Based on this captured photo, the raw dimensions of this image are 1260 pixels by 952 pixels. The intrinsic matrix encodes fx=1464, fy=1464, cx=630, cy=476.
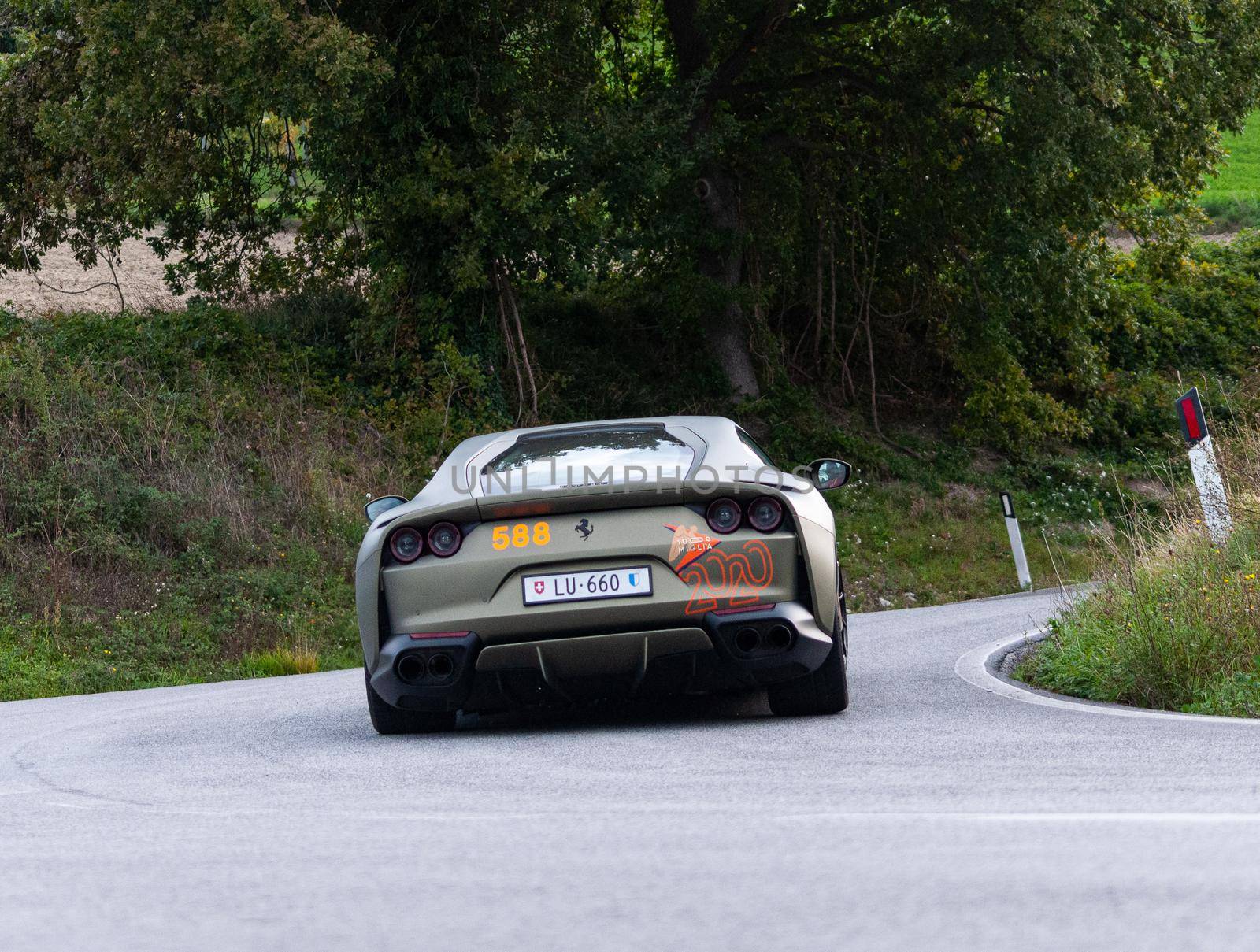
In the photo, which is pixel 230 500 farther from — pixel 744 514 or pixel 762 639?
pixel 762 639

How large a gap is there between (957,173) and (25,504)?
13614 mm

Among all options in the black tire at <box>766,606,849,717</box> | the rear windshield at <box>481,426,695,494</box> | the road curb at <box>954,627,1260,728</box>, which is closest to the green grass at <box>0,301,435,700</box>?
the road curb at <box>954,627,1260,728</box>

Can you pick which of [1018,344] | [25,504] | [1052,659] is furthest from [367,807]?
[1018,344]

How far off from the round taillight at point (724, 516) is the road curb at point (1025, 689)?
1856 mm

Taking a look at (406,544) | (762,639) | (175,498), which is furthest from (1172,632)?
(175,498)

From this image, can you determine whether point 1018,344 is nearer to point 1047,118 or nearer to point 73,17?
point 1047,118

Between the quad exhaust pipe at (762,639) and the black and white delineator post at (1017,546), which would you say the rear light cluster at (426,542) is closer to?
the quad exhaust pipe at (762,639)

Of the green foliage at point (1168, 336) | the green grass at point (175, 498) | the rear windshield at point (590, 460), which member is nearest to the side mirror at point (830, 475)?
the rear windshield at point (590, 460)

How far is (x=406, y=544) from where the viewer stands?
6.36 metres

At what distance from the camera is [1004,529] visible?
2209 cm

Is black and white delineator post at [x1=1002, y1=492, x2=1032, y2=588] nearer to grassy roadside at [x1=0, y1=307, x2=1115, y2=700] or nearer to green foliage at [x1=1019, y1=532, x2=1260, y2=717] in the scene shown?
grassy roadside at [x1=0, y1=307, x2=1115, y2=700]

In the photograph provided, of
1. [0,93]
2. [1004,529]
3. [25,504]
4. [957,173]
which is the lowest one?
[1004,529]

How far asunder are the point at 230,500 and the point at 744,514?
10849 mm

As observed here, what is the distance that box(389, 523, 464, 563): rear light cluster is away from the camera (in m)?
6.29
